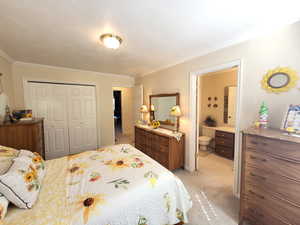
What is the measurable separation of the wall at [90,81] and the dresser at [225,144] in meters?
3.21

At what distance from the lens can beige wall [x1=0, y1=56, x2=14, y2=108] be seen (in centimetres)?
232

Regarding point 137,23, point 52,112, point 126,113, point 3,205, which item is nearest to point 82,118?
point 52,112

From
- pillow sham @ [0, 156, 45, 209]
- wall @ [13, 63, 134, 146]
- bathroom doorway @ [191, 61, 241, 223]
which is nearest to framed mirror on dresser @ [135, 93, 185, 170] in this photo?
bathroom doorway @ [191, 61, 241, 223]

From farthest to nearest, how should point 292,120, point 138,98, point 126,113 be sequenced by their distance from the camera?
point 126,113, point 138,98, point 292,120

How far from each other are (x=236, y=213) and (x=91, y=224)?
183 centimetres

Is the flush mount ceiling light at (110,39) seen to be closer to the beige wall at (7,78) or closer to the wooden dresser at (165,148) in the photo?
the wooden dresser at (165,148)

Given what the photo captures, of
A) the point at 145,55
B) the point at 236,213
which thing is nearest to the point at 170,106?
the point at 145,55

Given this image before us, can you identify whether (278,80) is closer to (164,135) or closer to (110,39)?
(164,135)

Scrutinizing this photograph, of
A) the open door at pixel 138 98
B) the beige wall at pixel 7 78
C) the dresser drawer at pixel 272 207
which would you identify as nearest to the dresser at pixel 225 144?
the dresser drawer at pixel 272 207

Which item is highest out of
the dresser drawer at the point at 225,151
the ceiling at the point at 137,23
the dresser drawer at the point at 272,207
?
the ceiling at the point at 137,23

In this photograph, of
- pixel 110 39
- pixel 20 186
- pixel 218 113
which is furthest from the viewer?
pixel 218 113

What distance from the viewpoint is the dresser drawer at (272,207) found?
110 cm

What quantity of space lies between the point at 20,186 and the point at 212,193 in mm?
2395

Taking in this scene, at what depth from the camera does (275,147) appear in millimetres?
1140
